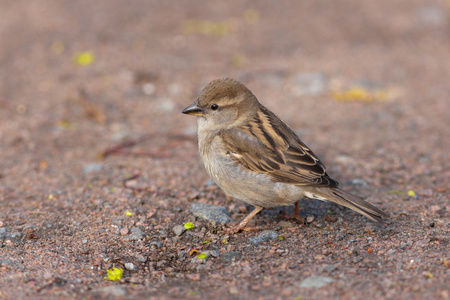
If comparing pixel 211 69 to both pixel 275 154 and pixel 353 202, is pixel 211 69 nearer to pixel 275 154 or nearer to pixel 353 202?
pixel 275 154

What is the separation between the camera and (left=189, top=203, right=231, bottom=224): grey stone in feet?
17.6

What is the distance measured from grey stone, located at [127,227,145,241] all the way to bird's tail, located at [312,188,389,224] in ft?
5.44

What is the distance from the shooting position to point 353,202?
191 inches

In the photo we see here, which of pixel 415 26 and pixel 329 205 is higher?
pixel 415 26

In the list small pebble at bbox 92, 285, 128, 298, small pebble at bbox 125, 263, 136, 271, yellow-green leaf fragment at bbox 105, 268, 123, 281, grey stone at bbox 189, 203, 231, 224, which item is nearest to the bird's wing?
grey stone at bbox 189, 203, 231, 224

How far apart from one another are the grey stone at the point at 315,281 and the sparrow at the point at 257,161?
0.92 metres

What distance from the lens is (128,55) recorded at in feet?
33.3

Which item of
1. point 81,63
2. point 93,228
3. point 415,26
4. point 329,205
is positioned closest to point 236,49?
point 81,63

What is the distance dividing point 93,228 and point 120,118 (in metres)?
3.42

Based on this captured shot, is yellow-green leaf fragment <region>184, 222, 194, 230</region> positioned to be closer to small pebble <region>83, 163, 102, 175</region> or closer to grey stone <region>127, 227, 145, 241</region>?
grey stone <region>127, 227, 145, 241</region>

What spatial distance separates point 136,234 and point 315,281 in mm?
1799

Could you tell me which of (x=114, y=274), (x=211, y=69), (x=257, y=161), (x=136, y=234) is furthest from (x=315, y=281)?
(x=211, y=69)

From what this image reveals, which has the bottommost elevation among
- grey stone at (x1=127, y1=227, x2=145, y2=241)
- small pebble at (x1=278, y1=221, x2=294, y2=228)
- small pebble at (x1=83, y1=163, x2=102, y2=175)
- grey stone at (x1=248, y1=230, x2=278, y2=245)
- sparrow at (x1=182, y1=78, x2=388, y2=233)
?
small pebble at (x1=278, y1=221, x2=294, y2=228)

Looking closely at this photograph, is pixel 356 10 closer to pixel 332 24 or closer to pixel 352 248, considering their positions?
pixel 332 24
